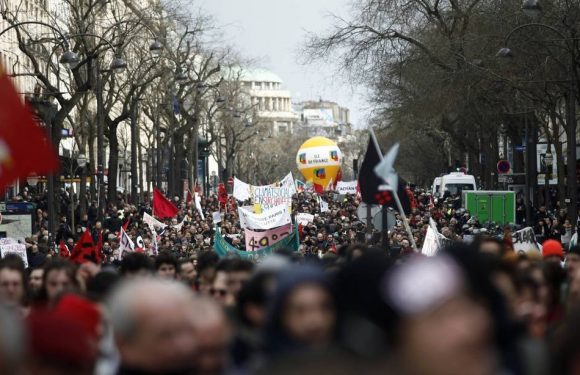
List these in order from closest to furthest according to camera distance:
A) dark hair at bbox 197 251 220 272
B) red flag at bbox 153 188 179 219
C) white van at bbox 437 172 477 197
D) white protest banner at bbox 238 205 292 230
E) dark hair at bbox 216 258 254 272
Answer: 1. dark hair at bbox 216 258 254 272
2. dark hair at bbox 197 251 220 272
3. white protest banner at bbox 238 205 292 230
4. red flag at bbox 153 188 179 219
5. white van at bbox 437 172 477 197

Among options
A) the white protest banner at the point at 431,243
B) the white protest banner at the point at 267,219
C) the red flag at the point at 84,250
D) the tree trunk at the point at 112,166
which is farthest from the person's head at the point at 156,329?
the tree trunk at the point at 112,166

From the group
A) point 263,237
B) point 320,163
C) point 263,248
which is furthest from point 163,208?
point 320,163

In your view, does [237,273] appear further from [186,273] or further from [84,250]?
[84,250]

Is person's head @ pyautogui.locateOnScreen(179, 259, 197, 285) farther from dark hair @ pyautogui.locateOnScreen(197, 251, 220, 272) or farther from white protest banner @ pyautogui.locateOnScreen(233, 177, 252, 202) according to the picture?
white protest banner @ pyautogui.locateOnScreen(233, 177, 252, 202)

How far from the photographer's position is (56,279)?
33.7ft

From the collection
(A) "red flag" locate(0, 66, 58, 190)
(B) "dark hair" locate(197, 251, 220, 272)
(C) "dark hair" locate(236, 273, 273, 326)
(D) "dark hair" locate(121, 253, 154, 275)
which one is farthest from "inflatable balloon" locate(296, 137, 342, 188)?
(A) "red flag" locate(0, 66, 58, 190)

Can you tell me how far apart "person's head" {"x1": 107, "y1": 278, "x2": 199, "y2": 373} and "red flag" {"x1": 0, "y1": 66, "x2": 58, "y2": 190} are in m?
1.05

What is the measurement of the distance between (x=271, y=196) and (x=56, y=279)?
119 ft

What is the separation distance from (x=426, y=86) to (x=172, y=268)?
37.9 meters

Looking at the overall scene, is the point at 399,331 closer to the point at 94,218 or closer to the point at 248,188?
the point at 94,218

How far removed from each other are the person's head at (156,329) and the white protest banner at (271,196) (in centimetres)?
4004

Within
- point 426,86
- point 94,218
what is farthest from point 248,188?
point 94,218

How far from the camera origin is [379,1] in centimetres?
4872

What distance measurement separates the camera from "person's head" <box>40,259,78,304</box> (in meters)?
10.2
